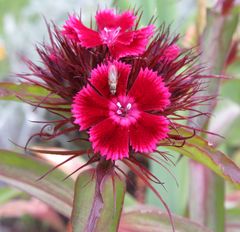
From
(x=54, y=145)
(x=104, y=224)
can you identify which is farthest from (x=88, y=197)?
(x=54, y=145)

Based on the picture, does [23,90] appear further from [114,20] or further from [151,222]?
[151,222]

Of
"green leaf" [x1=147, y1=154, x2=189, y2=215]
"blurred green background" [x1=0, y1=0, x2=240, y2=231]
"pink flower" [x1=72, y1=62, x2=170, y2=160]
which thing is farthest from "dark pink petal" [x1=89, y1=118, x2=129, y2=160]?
"green leaf" [x1=147, y1=154, x2=189, y2=215]

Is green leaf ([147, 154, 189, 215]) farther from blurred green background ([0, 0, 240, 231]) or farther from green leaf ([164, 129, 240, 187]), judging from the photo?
green leaf ([164, 129, 240, 187])

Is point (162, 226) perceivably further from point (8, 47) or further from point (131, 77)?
point (8, 47)

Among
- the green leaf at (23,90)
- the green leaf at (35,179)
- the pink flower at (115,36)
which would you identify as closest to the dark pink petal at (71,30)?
the pink flower at (115,36)

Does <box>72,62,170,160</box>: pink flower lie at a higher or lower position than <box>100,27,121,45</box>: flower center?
lower

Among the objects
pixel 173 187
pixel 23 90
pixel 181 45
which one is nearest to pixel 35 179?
pixel 23 90

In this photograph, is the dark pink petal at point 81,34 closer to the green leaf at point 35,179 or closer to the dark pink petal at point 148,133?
the dark pink petal at point 148,133

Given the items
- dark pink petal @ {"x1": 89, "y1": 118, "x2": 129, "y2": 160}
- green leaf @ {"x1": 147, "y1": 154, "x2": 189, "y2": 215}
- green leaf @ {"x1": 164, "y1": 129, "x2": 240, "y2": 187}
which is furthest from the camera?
green leaf @ {"x1": 147, "y1": 154, "x2": 189, "y2": 215}
